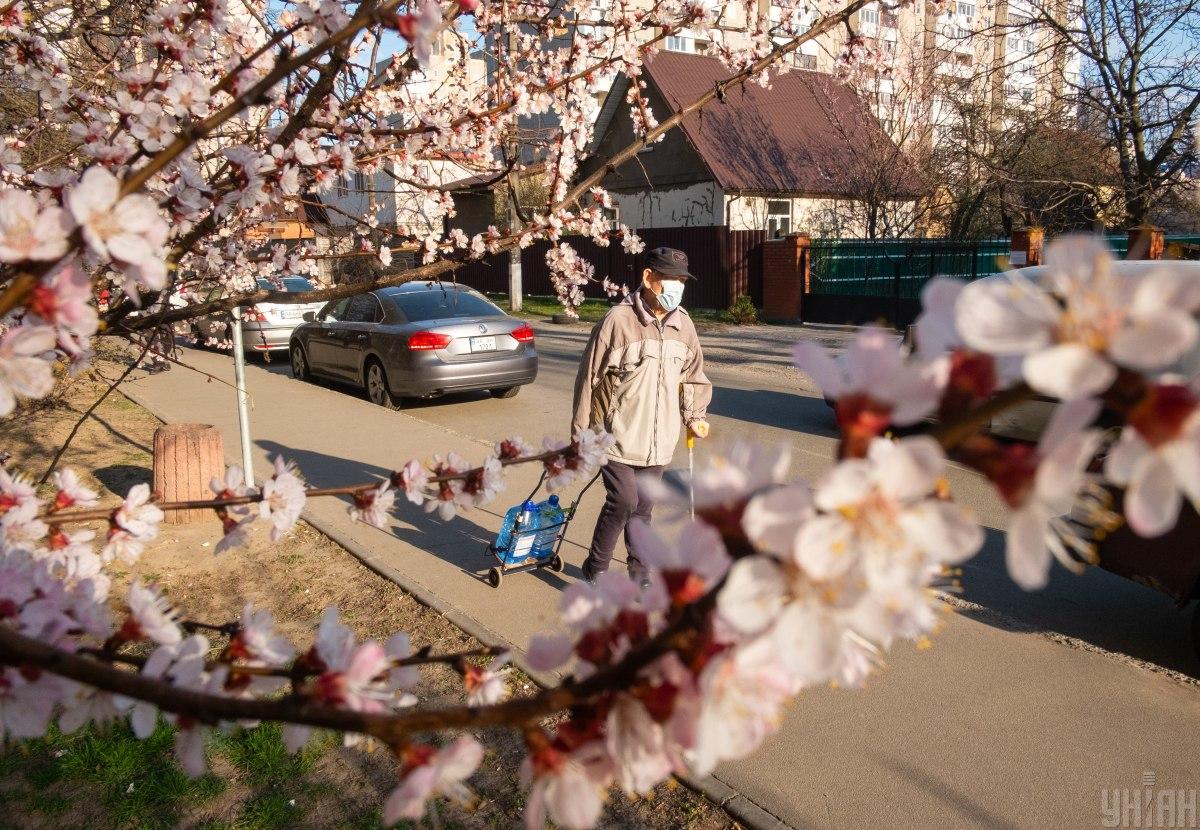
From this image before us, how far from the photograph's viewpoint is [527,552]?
566 cm

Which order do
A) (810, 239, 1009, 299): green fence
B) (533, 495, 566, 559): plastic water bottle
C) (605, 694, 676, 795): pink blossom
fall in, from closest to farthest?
(605, 694, 676, 795): pink blossom < (533, 495, 566, 559): plastic water bottle < (810, 239, 1009, 299): green fence

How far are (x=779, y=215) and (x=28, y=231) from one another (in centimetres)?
2932

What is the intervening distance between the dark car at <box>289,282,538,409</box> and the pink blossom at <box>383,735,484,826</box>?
10.4 meters

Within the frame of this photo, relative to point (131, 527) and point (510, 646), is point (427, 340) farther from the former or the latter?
point (131, 527)

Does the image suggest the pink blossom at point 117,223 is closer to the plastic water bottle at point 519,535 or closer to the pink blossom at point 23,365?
the pink blossom at point 23,365

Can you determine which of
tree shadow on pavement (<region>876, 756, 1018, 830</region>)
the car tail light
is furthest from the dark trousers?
the car tail light

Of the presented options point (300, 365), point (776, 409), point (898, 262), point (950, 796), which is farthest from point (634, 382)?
point (898, 262)

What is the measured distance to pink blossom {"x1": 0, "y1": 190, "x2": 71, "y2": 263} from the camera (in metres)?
1.26

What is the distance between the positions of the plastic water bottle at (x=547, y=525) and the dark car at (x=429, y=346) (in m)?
6.03

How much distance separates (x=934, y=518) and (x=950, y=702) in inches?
147

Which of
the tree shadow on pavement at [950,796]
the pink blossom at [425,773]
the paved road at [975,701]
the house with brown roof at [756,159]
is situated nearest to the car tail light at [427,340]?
the paved road at [975,701]

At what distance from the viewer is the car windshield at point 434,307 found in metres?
12.0

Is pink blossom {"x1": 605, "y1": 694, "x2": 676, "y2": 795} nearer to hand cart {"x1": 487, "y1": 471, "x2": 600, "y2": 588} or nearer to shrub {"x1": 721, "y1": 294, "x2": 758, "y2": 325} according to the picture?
hand cart {"x1": 487, "y1": 471, "x2": 600, "y2": 588}

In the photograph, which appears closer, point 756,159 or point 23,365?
point 23,365
